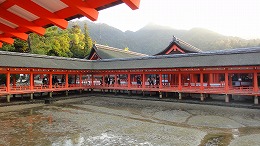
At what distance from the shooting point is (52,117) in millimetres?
15953

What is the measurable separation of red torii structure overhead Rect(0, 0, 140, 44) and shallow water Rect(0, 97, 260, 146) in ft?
23.5

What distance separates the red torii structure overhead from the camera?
2.94 m

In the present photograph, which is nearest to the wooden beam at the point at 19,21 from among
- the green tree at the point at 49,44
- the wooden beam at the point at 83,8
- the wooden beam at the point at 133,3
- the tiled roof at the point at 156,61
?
the wooden beam at the point at 83,8

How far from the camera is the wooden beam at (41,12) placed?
3.07 metres

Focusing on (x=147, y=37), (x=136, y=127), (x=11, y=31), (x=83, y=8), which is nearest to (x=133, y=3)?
(x=83, y=8)

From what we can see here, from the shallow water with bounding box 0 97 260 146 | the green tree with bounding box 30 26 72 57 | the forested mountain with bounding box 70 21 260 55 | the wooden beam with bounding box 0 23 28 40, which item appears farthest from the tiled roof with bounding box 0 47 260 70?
the forested mountain with bounding box 70 21 260 55

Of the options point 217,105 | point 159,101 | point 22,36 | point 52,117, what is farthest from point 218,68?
point 22,36

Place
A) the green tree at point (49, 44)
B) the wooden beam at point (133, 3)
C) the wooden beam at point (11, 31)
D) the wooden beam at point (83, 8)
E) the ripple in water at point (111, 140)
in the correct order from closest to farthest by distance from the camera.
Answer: the wooden beam at point (133, 3) → the wooden beam at point (83, 8) → the wooden beam at point (11, 31) → the ripple in water at point (111, 140) → the green tree at point (49, 44)

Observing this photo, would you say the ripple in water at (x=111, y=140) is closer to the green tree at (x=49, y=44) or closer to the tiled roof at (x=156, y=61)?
the tiled roof at (x=156, y=61)

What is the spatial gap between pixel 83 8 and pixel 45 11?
78 cm

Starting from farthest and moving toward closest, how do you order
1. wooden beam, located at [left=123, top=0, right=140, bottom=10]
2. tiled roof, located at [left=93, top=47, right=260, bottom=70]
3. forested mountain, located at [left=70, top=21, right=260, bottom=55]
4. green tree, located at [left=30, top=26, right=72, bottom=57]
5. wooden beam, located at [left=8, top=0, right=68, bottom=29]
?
forested mountain, located at [left=70, top=21, right=260, bottom=55] → green tree, located at [left=30, top=26, right=72, bottom=57] → tiled roof, located at [left=93, top=47, right=260, bottom=70] → wooden beam, located at [left=8, top=0, right=68, bottom=29] → wooden beam, located at [left=123, top=0, right=140, bottom=10]

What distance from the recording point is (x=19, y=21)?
3.86 meters

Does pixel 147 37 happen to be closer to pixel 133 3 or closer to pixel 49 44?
pixel 49 44

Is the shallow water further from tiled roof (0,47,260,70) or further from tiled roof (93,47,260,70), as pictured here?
tiled roof (0,47,260,70)
